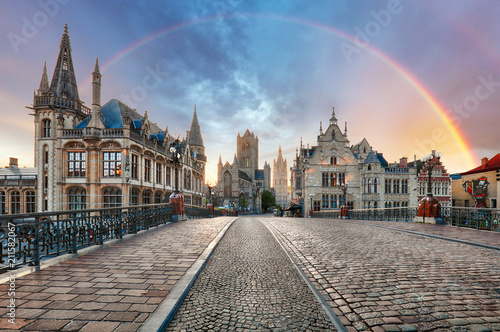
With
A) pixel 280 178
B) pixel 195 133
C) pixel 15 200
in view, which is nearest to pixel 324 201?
pixel 195 133

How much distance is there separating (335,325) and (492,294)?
→ 284cm

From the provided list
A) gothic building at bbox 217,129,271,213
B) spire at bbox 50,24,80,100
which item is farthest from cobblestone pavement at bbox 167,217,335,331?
gothic building at bbox 217,129,271,213

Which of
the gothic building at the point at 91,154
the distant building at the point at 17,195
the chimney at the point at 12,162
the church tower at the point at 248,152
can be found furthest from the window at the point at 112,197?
the church tower at the point at 248,152

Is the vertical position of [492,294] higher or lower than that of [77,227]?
lower

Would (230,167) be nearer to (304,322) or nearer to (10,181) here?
(10,181)

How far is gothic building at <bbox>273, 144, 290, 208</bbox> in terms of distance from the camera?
158m

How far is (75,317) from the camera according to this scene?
2.96 m

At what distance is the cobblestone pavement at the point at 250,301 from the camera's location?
2906mm

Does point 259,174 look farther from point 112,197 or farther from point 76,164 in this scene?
point 76,164

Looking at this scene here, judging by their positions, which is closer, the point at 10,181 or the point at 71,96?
the point at 71,96

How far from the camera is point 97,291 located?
3.78m

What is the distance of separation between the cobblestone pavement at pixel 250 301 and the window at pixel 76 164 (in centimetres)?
3025

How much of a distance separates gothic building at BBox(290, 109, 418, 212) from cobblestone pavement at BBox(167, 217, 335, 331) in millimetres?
34014

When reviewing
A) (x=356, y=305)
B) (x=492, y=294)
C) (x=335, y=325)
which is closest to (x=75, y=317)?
(x=335, y=325)
